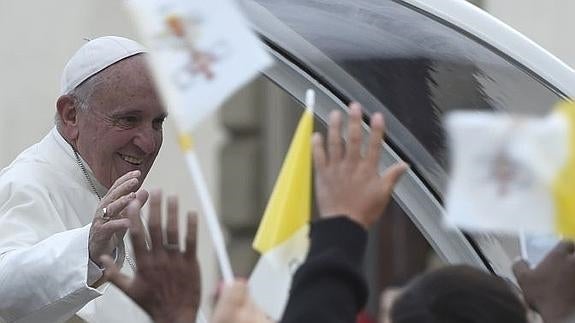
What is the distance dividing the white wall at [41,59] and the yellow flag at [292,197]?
577 cm

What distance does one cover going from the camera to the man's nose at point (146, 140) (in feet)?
16.6

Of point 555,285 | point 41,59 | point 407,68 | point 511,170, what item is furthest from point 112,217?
point 41,59

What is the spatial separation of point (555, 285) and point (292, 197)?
0.57 meters

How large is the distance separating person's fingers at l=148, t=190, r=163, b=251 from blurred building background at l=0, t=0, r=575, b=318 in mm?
5811

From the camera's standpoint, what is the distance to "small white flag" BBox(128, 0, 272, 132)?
3.09 metres

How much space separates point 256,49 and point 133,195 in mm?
1380

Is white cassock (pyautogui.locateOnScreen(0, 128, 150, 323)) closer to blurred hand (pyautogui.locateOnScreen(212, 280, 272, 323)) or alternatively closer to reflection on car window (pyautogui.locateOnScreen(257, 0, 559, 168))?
reflection on car window (pyautogui.locateOnScreen(257, 0, 559, 168))

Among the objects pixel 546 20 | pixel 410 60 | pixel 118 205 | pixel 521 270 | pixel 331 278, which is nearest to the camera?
pixel 331 278

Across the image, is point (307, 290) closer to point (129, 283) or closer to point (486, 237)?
point (129, 283)

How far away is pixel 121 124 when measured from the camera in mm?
5070

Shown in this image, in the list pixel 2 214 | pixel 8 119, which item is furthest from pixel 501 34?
pixel 8 119

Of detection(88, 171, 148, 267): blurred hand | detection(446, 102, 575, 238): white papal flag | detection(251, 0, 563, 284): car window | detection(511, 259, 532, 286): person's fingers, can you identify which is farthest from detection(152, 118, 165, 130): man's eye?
detection(446, 102, 575, 238): white papal flag

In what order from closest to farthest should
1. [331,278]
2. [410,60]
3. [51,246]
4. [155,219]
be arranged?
[331,278] → [155,219] → [51,246] → [410,60]

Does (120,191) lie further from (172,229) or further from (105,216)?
(172,229)
